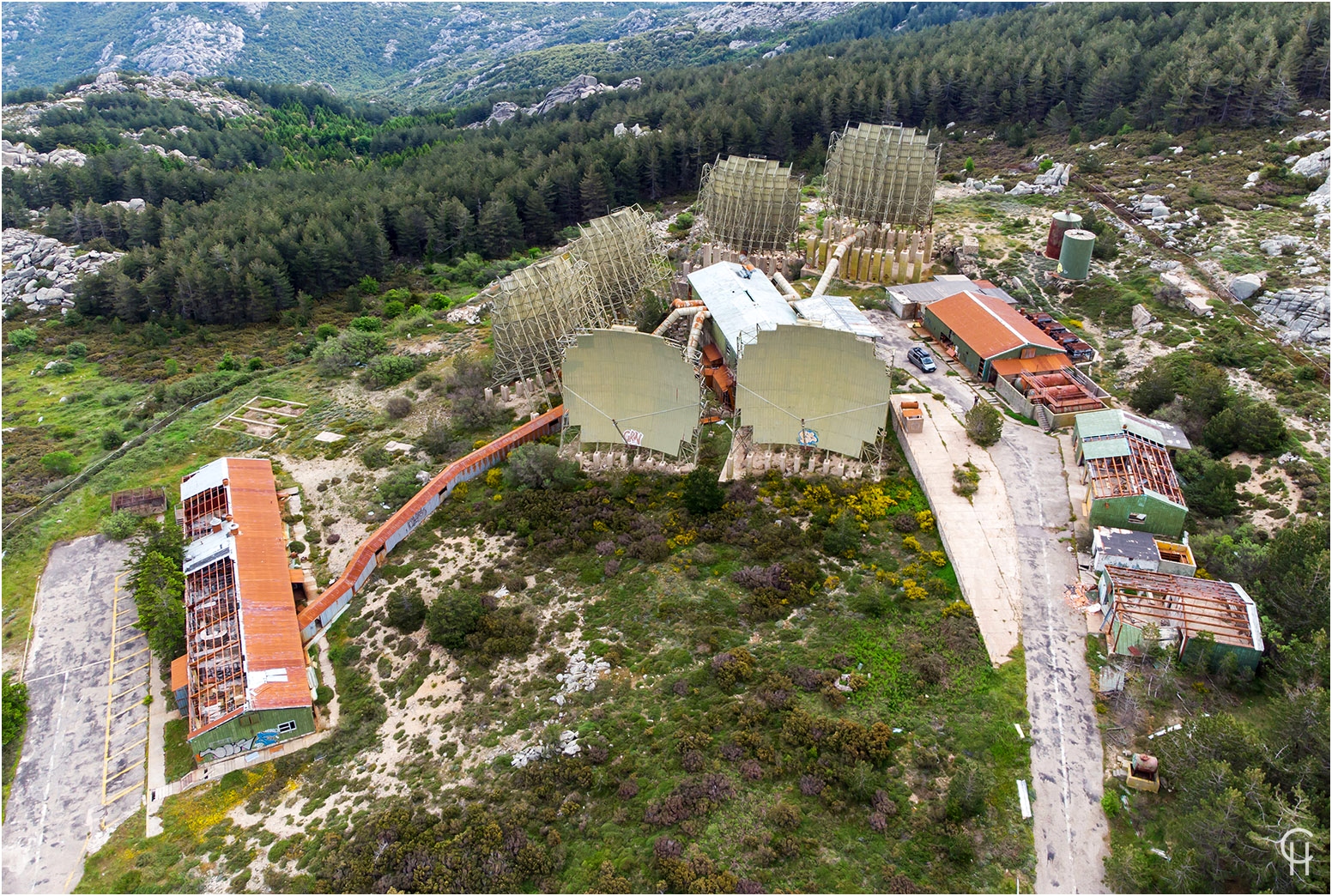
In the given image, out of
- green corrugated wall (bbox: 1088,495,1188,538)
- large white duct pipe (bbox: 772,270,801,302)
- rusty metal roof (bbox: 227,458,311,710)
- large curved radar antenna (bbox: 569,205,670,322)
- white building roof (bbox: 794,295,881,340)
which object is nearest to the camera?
rusty metal roof (bbox: 227,458,311,710)

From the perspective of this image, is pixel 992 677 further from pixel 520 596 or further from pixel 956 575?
A: pixel 520 596

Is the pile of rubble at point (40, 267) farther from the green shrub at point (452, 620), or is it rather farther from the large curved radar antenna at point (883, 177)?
the large curved radar antenna at point (883, 177)

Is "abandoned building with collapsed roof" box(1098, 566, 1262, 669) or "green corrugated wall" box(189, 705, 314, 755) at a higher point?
"abandoned building with collapsed roof" box(1098, 566, 1262, 669)

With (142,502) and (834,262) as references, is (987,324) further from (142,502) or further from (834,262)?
(142,502)

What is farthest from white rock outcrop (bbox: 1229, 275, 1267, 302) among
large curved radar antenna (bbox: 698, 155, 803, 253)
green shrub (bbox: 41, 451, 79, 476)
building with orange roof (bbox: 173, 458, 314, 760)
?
green shrub (bbox: 41, 451, 79, 476)

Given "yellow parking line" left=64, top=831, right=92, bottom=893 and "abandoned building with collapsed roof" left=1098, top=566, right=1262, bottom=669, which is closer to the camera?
"yellow parking line" left=64, top=831, right=92, bottom=893

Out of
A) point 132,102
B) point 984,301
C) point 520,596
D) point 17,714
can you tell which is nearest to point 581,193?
point 984,301

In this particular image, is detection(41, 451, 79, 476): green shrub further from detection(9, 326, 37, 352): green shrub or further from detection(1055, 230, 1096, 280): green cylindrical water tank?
detection(1055, 230, 1096, 280): green cylindrical water tank
